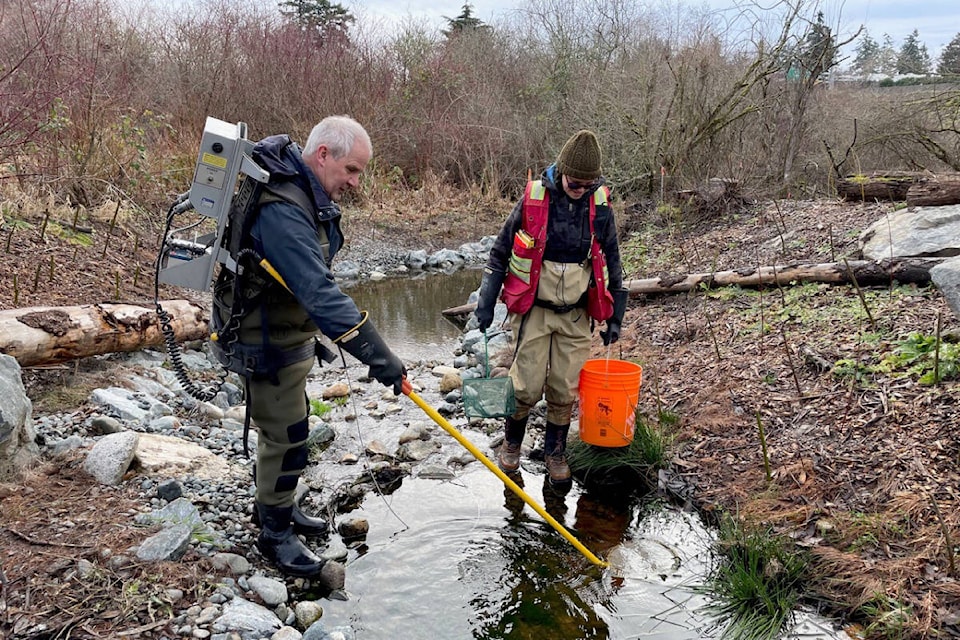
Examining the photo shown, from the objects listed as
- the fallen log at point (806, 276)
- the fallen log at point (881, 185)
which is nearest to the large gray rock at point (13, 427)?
the fallen log at point (806, 276)

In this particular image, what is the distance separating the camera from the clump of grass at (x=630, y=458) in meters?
4.41

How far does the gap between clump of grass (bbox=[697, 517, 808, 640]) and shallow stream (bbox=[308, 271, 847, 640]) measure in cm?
8

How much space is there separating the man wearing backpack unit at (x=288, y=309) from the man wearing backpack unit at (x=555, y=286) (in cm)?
134

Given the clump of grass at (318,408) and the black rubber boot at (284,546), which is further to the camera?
the clump of grass at (318,408)

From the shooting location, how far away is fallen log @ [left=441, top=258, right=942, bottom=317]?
536 centimetres

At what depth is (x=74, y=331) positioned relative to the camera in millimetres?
4930

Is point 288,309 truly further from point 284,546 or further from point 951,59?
point 951,59

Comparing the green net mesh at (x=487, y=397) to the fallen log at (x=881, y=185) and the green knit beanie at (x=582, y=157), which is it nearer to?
the green knit beanie at (x=582, y=157)

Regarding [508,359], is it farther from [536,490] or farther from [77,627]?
[77,627]

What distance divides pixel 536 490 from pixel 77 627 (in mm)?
2674

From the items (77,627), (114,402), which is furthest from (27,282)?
(77,627)

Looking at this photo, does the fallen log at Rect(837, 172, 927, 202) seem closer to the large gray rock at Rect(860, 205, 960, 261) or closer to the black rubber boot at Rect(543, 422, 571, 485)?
the large gray rock at Rect(860, 205, 960, 261)

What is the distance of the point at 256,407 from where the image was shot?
325cm

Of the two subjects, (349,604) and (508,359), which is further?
(508,359)
